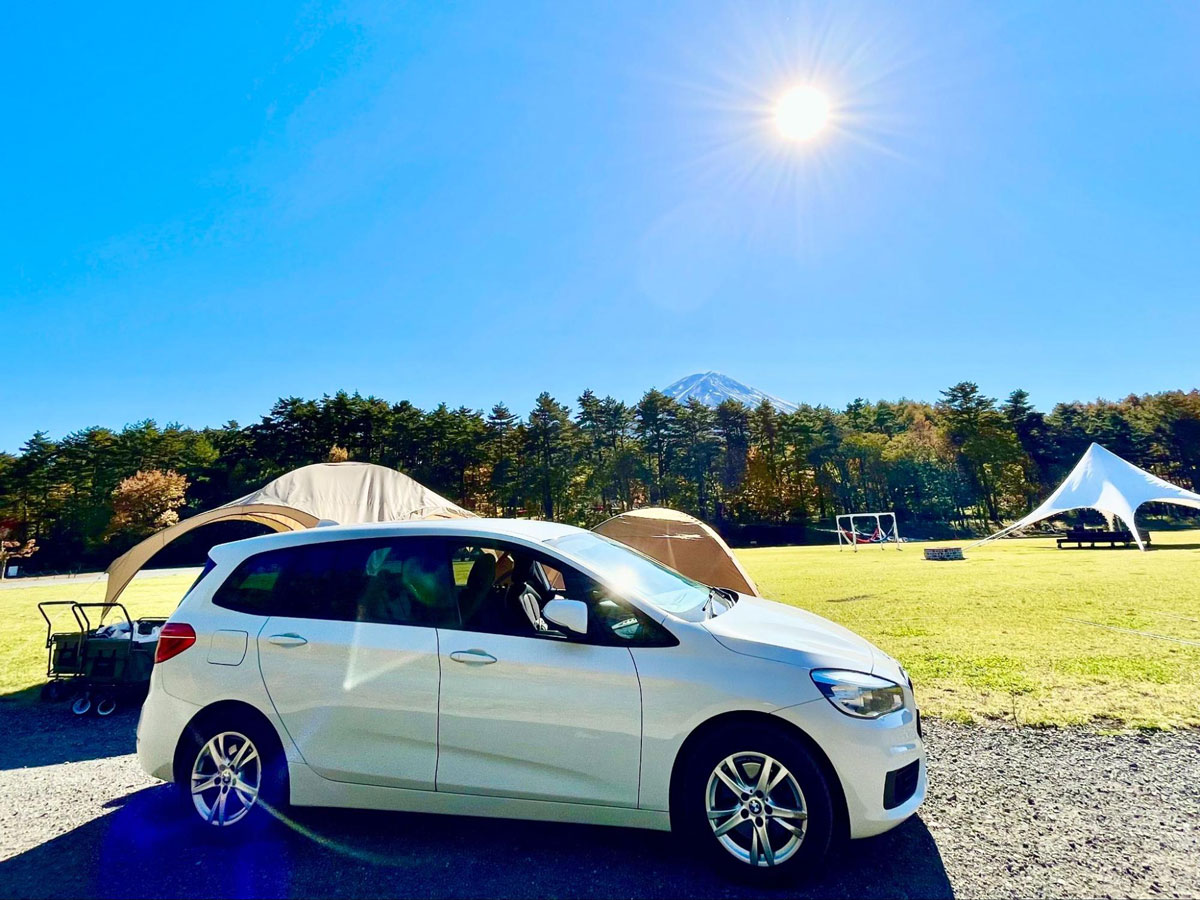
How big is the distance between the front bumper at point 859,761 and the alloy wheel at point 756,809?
0.23 metres

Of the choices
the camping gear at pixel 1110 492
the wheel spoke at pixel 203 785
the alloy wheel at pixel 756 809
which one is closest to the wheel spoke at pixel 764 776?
the alloy wheel at pixel 756 809

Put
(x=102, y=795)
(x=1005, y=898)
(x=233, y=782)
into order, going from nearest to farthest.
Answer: (x=1005, y=898) → (x=233, y=782) → (x=102, y=795)

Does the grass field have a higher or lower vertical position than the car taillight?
lower

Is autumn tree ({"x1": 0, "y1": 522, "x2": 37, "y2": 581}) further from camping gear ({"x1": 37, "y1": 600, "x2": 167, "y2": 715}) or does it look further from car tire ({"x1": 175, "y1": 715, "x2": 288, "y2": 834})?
car tire ({"x1": 175, "y1": 715, "x2": 288, "y2": 834})

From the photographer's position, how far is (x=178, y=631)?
132 inches

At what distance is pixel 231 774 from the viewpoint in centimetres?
319

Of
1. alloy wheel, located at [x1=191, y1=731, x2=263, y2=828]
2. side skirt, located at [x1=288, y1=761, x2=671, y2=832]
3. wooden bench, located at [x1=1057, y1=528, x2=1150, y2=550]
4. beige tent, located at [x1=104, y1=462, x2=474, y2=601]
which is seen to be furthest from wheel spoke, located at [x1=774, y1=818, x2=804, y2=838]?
wooden bench, located at [x1=1057, y1=528, x2=1150, y2=550]

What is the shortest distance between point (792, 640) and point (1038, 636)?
24.2ft

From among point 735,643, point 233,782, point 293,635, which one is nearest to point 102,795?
point 233,782

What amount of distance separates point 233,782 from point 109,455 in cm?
6194

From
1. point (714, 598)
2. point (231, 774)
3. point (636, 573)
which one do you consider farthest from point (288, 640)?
point (714, 598)

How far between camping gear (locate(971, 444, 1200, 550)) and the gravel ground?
84.1 feet

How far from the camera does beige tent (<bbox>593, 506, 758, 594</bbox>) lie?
9797 millimetres

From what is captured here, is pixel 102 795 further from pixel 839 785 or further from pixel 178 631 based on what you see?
pixel 839 785
